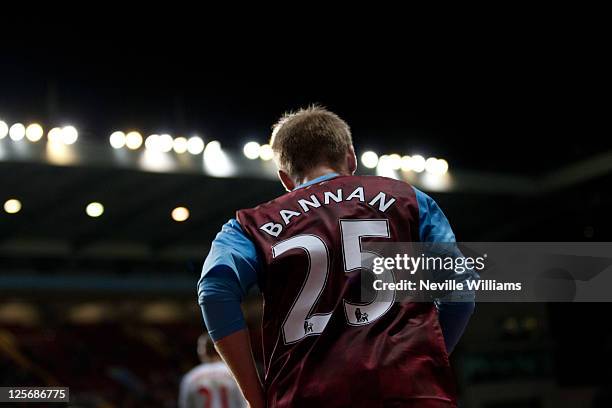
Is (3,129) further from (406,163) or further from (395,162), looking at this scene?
(406,163)

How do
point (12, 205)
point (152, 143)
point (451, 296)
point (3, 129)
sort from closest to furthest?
point (451, 296) → point (3, 129) → point (152, 143) → point (12, 205)

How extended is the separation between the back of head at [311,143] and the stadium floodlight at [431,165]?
8.94 metres

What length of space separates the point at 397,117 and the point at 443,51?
5.18 ft

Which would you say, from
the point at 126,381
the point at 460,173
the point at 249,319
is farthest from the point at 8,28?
the point at 249,319

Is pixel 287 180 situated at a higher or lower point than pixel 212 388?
lower

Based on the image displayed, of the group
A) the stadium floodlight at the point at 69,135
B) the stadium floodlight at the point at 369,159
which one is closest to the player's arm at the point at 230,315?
the stadium floodlight at the point at 69,135

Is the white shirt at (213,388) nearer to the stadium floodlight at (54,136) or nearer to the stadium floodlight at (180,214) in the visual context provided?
the stadium floodlight at (54,136)

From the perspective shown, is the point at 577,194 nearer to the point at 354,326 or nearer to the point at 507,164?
the point at 507,164

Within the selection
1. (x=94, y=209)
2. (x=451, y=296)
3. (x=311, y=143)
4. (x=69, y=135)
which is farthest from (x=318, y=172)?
(x=94, y=209)

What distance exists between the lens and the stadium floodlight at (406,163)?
10609 mm

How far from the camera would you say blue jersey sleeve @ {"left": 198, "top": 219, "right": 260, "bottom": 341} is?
1.59m

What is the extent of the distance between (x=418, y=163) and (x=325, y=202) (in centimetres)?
905

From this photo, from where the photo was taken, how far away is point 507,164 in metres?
12.5

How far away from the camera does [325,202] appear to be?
173 cm
